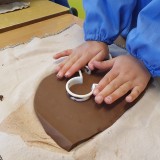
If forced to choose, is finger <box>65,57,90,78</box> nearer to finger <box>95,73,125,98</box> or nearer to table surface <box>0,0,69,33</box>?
finger <box>95,73,125,98</box>

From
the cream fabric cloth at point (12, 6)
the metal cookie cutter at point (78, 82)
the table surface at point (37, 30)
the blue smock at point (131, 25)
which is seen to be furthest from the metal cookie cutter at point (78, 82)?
the cream fabric cloth at point (12, 6)

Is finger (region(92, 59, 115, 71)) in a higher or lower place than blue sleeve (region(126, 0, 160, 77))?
lower

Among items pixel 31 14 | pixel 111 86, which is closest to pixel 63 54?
pixel 111 86

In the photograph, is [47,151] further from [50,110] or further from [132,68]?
[132,68]

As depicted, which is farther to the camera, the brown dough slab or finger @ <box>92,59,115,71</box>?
finger @ <box>92,59,115,71</box>

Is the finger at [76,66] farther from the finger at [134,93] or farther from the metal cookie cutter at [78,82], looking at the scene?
the finger at [134,93]

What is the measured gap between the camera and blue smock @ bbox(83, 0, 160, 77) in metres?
0.47

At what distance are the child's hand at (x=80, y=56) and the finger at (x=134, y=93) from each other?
0.10 m

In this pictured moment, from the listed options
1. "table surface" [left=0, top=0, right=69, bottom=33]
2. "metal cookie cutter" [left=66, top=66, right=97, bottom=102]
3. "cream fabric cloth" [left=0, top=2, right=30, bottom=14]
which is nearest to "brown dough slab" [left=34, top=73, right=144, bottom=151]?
"metal cookie cutter" [left=66, top=66, right=97, bottom=102]

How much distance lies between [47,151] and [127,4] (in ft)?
1.22

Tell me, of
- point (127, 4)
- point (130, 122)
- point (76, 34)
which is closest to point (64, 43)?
point (76, 34)

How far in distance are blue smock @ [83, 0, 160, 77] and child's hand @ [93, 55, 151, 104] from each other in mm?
19

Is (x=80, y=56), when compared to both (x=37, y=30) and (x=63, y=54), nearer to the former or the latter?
(x=63, y=54)

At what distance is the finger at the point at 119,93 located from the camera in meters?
0.45
